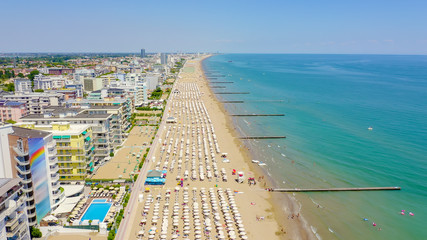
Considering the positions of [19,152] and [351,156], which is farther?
[351,156]

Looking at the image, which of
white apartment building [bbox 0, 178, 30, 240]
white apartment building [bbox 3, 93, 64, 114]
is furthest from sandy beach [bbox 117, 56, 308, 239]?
white apartment building [bbox 3, 93, 64, 114]

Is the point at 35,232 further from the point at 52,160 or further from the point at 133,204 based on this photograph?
the point at 133,204

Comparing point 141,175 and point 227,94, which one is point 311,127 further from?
point 227,94

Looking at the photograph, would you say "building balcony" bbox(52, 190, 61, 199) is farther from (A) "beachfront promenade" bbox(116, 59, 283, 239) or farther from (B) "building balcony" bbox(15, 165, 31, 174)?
(A) "beachfront promenade" bbox(116, 59, 283, 239)

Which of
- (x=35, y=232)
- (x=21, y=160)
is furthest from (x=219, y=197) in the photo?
(x=21, y=160)

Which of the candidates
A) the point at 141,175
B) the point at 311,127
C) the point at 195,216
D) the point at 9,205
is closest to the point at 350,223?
the point at 195,216

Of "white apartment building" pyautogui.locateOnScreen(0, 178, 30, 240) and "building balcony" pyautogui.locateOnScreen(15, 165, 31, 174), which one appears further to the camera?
"building balcony" pyautogui.locateOnScreen(15, 165, 31, 174)
